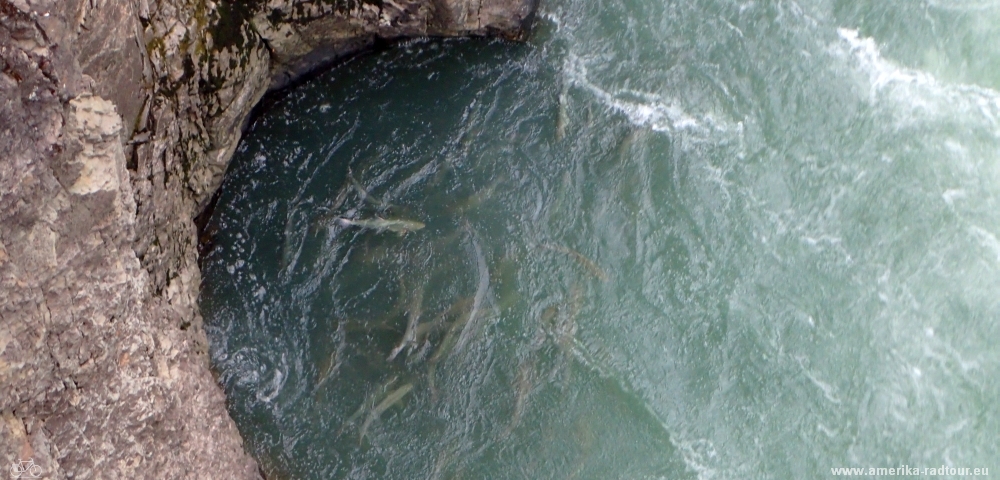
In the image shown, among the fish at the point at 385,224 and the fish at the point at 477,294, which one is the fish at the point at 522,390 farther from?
the fish at the point at 385,224

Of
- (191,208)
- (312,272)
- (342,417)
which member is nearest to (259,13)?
(191,208)

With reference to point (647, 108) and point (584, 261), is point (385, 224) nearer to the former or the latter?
point (584, 261)

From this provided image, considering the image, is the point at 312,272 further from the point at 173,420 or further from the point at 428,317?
the point at 173,420

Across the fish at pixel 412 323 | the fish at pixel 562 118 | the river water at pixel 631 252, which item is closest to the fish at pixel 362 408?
the river water at pixel 631 252

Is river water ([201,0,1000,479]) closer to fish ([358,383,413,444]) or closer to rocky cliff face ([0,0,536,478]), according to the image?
fish ([358,383,413,444])

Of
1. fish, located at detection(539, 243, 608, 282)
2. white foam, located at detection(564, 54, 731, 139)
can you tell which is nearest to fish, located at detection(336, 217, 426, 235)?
fish, located at detection(539, 243, 608, 282)
